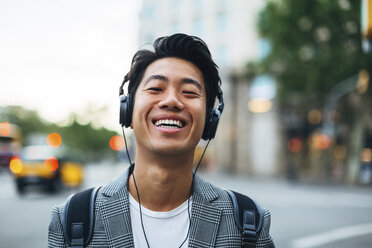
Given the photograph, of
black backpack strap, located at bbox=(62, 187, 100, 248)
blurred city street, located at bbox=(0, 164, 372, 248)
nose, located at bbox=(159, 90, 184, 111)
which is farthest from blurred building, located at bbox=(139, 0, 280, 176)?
black backpack strap, located at bbox=(62, 187, 100, 248)

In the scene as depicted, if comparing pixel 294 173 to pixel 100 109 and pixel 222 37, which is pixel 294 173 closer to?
A: pixel 222 37

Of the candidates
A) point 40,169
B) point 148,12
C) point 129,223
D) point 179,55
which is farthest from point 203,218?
point 148,12

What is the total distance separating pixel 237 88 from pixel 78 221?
98.3 feet

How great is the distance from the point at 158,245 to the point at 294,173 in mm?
20696

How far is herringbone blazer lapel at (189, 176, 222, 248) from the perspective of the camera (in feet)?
5.82

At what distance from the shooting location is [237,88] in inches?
1223

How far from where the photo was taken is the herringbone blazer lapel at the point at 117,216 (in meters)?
1.73

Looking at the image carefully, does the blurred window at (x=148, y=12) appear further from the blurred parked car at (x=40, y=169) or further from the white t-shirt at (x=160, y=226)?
the white t-shirt at (x=160, y=226)

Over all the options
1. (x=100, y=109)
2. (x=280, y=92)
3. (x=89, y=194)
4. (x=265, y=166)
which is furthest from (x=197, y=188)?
(x=100, y=109)

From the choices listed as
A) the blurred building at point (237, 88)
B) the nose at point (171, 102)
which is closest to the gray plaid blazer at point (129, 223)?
the nose at point (171, 102)

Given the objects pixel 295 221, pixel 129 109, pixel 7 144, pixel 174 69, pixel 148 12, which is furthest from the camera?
pixel 148 12

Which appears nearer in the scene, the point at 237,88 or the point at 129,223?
the point at 129,223

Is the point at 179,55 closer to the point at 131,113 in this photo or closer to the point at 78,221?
the point at 131,113

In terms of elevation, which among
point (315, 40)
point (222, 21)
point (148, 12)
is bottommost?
point (315, 40)
